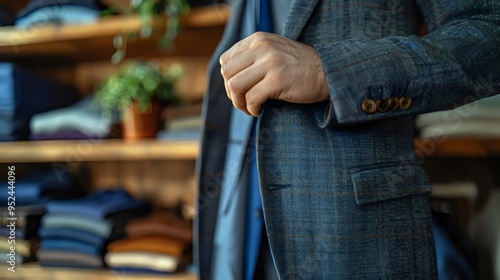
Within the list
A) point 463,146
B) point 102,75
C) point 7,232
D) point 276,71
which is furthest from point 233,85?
point 102,75

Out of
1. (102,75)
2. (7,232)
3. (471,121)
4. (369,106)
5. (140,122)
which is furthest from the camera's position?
(102,75)

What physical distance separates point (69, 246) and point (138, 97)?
18.2 inches

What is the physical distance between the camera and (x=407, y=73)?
43 cm

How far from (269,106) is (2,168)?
105 centimetres

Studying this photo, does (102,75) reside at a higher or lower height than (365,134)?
higher

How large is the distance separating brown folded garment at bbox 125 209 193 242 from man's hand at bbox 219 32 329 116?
2.46ft

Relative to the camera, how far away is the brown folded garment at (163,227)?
1117mm

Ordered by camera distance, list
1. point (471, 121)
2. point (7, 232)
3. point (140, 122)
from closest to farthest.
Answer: point (471, 121)
point (7, 232)
point (140, 122)

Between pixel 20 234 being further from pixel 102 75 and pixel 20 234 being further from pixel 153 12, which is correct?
pixel 153 12

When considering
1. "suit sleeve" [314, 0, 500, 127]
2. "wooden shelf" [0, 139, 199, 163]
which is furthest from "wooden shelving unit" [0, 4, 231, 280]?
"suit sleeve" [314, 0, 500, 127]

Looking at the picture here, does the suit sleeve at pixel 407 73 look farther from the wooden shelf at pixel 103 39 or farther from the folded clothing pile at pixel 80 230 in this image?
the folded clothing pile at pixel 80 230

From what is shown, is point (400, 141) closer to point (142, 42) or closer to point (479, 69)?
point (479, 69)

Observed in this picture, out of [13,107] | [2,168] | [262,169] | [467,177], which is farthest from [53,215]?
[467,177]

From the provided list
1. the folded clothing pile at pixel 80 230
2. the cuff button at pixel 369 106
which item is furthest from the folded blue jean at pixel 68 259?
the cuff button at pixel 369 106
